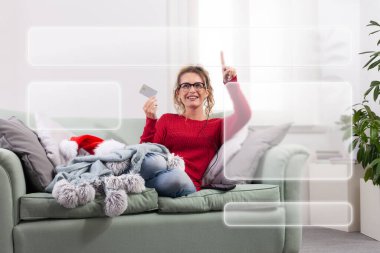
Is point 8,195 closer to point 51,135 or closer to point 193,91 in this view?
point 51,135

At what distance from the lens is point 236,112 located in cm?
203

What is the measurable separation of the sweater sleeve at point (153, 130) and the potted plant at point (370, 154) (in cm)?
106

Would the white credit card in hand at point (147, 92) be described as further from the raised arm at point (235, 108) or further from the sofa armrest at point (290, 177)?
the sofa armrest at point (290, 177)

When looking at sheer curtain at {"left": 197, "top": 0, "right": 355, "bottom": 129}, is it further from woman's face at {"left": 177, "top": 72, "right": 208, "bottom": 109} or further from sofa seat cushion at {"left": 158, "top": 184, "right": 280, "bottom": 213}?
sofa seat cushion at {"left": 158, "top": 184, "right": 280, "bottom": 213}

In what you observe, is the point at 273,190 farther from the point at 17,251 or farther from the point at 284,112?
the point at 17,251

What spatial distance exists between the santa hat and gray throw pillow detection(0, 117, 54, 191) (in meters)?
0.15

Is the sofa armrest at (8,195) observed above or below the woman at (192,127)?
below

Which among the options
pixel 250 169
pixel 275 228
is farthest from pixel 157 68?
pixel 275 228
